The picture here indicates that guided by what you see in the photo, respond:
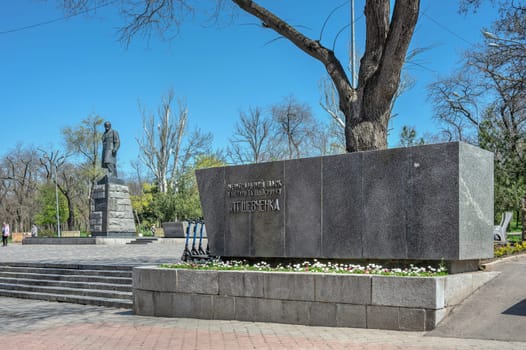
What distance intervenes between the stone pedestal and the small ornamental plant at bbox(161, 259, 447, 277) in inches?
889

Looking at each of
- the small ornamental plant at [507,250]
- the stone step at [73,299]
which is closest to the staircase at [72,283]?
the stone step at [73,299]

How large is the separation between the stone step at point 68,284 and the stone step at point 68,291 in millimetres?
154

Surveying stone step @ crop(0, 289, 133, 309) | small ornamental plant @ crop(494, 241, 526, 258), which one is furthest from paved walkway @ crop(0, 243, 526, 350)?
small ornamental plant @ crop(494, 241, 526, 258)

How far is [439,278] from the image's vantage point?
753cm

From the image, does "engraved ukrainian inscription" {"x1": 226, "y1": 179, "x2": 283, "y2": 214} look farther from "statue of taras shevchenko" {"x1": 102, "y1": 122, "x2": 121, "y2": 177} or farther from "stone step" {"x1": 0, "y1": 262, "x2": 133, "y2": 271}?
"statue of taras shevchenko" {"x1": 102, "y1": 122, "x2": 121, "y2": 177}

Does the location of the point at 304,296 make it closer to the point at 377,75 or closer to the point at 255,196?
the point at 255,196

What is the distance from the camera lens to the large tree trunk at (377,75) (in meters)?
10.2

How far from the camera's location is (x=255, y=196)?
34.8 feet

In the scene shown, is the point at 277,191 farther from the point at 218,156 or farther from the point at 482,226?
the point at 218,156

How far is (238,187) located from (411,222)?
3548 mm

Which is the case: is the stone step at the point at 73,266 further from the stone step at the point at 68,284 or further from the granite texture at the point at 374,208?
the granite texture at the point at 374,208

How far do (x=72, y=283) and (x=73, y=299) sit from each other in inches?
49.3

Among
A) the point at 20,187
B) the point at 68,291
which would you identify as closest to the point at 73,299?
the point at 68,291

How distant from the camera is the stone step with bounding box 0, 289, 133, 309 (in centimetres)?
1192
